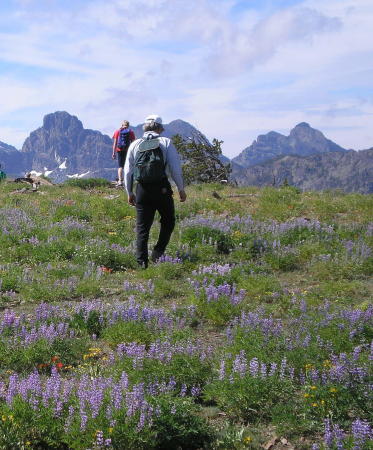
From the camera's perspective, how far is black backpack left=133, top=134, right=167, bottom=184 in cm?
830

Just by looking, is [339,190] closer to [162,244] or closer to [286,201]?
[286,201]

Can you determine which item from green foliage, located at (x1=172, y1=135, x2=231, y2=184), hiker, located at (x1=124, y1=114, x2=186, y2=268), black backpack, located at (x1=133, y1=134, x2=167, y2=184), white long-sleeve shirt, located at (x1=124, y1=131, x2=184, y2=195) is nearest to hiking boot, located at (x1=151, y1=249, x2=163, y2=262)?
hiker, located at (x1=124, y1=114, x2=186, y2=268)

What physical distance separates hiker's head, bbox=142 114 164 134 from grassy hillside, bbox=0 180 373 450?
2208mm

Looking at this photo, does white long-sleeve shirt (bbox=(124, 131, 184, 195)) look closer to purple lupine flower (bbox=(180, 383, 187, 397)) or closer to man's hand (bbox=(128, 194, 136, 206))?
man's hand (bbox=(128, 194, 136, 206))

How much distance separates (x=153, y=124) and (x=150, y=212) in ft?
4.85

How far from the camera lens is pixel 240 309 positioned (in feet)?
22.0

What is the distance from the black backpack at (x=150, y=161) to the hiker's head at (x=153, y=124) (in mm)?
134

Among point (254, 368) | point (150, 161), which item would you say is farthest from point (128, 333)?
point (150, 161)

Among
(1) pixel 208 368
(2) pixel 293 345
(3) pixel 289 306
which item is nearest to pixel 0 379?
(1) pixel 208 368

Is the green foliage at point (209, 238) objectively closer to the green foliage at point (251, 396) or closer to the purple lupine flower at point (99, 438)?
the green foliage at point (251, 396)

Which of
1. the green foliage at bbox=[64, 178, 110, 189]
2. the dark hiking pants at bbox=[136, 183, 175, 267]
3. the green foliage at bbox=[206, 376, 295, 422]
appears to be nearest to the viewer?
the green foliage at bbox=[206, 376, 295, 422]

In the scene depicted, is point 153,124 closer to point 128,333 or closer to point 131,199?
point 131,199

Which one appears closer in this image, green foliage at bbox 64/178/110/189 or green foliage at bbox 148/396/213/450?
green foliage at bbox 148/396/213/450

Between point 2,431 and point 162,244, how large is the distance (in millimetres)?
5545
